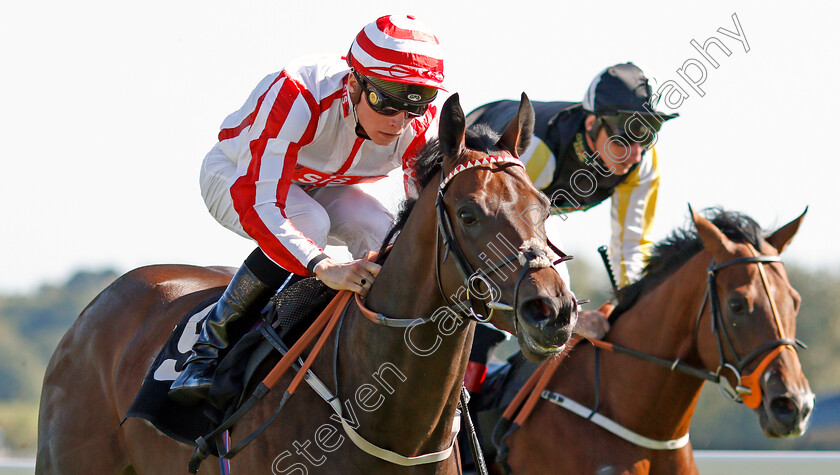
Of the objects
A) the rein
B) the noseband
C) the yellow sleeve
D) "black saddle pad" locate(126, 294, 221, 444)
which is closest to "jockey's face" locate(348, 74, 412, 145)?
"black saddle pad" locate(126, 294, 221, 444)

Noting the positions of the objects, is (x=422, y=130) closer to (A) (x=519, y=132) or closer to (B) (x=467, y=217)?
(A) (x=519, y=132)

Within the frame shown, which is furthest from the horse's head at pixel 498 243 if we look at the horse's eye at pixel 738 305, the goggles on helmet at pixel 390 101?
the horse's eye at pixel 738 305

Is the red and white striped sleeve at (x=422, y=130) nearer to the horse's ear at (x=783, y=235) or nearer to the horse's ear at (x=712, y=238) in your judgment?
the horse's ear at (x=712, y=238)

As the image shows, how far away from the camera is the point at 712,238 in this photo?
4.57 meters

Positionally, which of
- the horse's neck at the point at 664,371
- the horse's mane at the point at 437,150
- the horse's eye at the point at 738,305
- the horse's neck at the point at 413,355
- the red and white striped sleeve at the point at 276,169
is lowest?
the horse's neck at the point at 664,371

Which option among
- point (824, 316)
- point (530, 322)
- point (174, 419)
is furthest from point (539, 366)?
point (824, 316)

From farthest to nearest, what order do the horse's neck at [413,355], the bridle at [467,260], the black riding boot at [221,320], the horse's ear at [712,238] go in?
1. the horse's ear at [712,238]
2. the black riding boot at [221,320]
3. the horse's neck at [413,355]
4. the bridle at [467,260]

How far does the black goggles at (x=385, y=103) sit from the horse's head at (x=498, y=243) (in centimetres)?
35

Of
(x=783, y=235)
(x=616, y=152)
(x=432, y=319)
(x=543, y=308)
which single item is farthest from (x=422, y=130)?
(x=616, y=152)

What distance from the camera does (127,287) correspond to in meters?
4.95

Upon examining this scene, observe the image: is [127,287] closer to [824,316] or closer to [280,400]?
[280,400]

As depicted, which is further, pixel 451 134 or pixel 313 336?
pixel 313 336

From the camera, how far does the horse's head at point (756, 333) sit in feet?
13.8

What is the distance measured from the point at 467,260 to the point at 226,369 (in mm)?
1170
